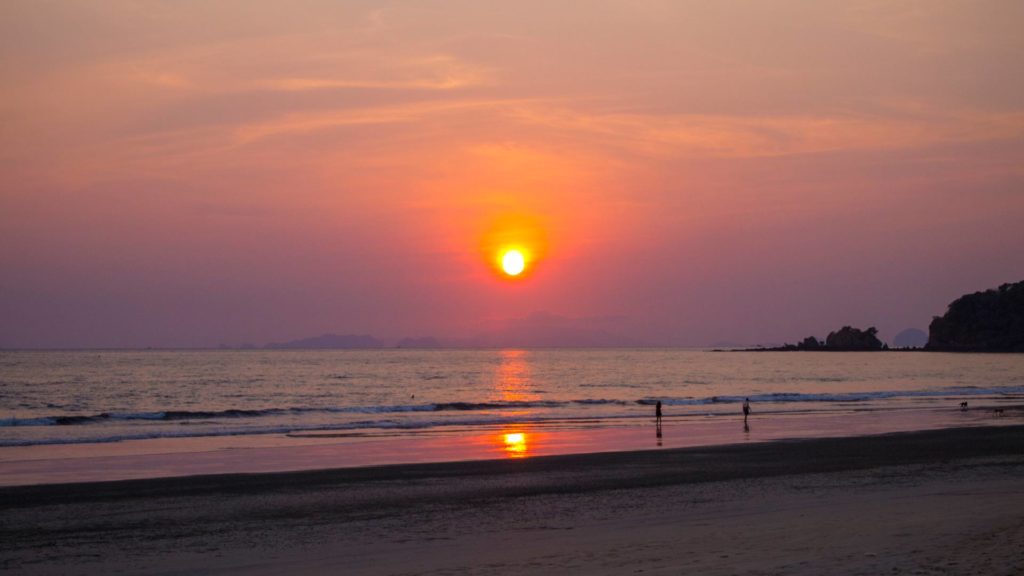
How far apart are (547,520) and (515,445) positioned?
707 inches

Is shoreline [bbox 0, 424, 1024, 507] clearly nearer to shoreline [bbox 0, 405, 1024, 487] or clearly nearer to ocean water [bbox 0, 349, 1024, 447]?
shoreline [bbox 0, 405, 1024, 487]

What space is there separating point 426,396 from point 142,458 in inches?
2231

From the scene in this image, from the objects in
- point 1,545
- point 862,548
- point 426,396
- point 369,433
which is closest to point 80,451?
point 369,433

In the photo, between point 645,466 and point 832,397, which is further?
point 832,397

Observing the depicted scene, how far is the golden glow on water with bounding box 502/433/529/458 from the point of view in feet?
105

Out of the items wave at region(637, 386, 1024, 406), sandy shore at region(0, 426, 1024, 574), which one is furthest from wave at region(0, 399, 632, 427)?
sandy shore at region(0, 426, 1024, 574)

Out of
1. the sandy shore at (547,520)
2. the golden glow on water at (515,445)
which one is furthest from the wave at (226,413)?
the sandy shore at (547,520)

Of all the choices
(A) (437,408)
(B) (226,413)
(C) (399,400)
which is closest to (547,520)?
(B) (226,413)

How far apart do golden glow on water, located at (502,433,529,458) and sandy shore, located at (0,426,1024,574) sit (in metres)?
3.63

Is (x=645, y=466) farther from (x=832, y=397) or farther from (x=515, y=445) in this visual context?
(x=832, y=397)

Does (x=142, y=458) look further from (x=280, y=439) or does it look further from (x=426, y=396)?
(x=426, y=396)

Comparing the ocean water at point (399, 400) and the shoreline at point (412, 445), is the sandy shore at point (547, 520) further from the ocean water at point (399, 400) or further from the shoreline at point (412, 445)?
the ocean water at point (399, 400)

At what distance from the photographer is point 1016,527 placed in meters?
15.7

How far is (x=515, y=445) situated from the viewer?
36031 mm
